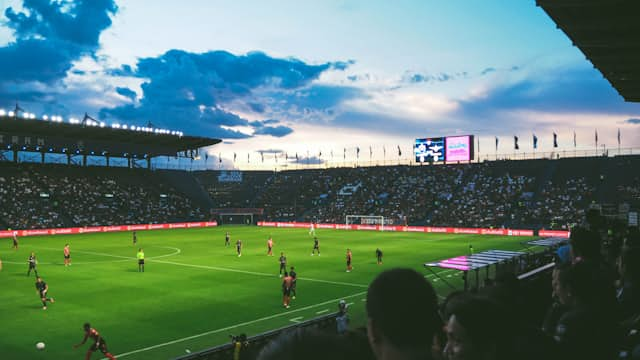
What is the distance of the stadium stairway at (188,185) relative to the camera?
108812 mm

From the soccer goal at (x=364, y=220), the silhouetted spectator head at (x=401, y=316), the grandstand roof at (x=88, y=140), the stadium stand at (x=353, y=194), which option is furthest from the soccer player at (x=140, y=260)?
the soccer goal at (x=364, y=220)

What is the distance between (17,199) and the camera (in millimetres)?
78875

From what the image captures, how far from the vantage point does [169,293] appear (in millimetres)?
29328

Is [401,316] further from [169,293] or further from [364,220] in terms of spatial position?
[364,220]

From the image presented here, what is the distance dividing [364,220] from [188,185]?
4198 cm

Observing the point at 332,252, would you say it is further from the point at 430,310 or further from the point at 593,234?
the point at 430,310

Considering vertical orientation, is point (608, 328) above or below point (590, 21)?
below

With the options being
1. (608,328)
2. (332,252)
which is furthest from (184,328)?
(332,252)

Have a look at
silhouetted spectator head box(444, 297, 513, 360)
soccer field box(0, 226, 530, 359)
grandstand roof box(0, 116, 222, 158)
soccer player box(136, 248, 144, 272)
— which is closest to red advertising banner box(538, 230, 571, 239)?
soccer field box(0, 226, 530, 359)

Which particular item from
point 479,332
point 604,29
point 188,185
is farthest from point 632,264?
point 188,185

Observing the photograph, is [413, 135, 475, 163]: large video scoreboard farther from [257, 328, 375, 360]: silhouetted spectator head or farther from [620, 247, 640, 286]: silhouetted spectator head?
[257, 328, 375, 360]: silhouetted spectator head

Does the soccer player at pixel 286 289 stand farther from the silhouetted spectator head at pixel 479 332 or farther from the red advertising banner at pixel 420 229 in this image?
the red advertising banner at pixel 420 229

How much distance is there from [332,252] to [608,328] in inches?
1809

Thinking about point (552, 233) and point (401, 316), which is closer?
point (401, 316)
